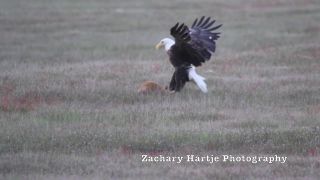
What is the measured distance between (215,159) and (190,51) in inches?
175

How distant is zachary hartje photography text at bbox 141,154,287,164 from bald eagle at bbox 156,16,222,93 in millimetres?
3866

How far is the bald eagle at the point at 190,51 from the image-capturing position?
1468 cm

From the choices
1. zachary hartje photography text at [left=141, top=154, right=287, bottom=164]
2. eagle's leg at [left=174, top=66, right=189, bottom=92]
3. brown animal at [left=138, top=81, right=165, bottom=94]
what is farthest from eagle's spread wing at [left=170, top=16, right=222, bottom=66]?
zachary hartje photography text at [left=141, top=154, right=287, bottom=164]

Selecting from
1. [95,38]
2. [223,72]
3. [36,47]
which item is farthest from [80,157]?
[95,38]

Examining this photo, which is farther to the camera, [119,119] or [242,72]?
[242,72]

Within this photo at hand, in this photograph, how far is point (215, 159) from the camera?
10.6m

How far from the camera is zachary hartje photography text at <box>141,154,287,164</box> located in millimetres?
10547

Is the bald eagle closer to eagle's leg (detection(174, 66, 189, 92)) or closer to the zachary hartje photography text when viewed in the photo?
eagle's leg (detection(174, 66, 189, 92))

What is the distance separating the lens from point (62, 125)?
41.1 feet

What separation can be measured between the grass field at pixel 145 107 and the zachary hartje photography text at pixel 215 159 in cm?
16

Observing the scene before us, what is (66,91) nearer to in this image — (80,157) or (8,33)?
(80,157)

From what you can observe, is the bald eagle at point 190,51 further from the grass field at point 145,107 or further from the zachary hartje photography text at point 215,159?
the zachary hartje photography text at point 215,159

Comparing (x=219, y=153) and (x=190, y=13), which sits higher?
(x=190, y=13)

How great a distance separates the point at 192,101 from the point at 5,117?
3.44 meters
